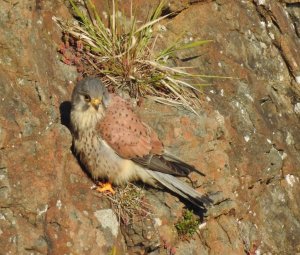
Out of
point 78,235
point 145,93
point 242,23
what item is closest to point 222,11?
point 242,23

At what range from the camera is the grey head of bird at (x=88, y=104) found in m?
5.53

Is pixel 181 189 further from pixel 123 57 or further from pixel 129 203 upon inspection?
pixel 123 57

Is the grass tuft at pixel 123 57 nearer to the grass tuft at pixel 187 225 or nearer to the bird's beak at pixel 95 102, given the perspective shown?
the bird's beak at pixel 95 102

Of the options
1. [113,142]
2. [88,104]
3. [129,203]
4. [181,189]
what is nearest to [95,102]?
[88,104]

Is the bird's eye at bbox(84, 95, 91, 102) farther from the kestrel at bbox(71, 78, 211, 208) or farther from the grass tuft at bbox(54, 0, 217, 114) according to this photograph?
the grass tuft at bbox(54, 0, 217, 114)

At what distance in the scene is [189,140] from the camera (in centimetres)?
625

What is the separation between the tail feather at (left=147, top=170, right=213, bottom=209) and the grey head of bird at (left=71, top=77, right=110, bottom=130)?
2.36ft

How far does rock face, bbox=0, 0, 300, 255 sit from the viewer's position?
16.6 feet

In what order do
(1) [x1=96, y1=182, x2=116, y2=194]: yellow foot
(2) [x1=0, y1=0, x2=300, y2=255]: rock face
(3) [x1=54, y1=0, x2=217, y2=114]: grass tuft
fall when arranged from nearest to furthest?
(2) [x1=0, y1=0, x2=300, y2=255]: rock face → (1) [x1=96, y1=182, x2=116, y2=194]: yellow foot → (3) [x1=54, y1=0, x2=217, y2=114]: grass tuft

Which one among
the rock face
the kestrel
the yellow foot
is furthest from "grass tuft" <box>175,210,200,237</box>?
the yellow foot

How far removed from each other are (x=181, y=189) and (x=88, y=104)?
1.17m

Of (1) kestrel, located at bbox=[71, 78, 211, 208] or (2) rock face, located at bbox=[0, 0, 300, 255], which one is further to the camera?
(1) kestrel, located at bbox=[71, 78, 211, 208]

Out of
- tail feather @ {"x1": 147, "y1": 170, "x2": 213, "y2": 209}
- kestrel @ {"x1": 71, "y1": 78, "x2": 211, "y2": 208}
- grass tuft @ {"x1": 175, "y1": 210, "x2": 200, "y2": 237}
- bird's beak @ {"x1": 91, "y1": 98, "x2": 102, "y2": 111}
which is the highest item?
bird's beak @ {"x1": 91, "y1": 98, "x2": 102, "y2": 111}

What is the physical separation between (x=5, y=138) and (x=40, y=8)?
1.69m
